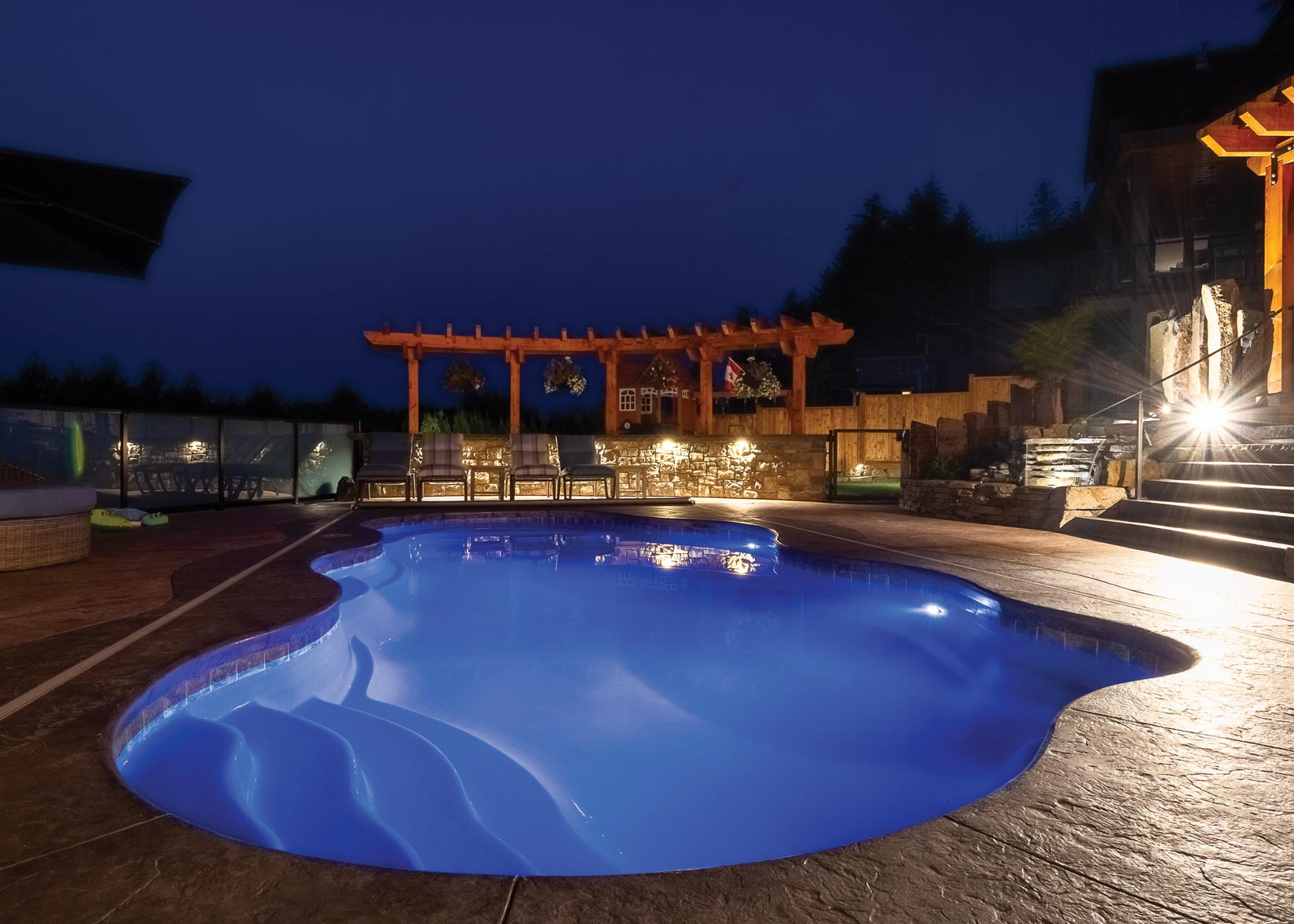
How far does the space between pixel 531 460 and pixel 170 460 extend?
469cm

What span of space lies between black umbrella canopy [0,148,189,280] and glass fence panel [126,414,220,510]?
2.89m

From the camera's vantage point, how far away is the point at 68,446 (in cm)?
688

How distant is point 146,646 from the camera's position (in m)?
2.82

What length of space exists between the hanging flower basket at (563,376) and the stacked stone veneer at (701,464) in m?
1.95

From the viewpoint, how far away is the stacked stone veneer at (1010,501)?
7.12 metres

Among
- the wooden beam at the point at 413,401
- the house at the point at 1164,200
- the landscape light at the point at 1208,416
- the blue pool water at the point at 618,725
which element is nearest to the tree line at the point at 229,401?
the wooden beam at the point at 413,401

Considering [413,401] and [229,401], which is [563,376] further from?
[229,401]

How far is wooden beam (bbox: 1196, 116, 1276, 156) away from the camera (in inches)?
313

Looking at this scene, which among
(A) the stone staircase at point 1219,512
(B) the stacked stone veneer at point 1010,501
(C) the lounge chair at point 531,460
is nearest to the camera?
(A) the stone staircase at point 1219,512

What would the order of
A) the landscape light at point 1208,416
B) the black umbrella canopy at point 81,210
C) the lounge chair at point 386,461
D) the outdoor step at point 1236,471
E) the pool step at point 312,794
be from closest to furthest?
1. the pool step at point 312,794
2. the black umbrella canopy at point 81,210
3. the outdoor step at point 1236,471
4. the landscape light at point 1208,416
5. the lounge chair at point 386,461

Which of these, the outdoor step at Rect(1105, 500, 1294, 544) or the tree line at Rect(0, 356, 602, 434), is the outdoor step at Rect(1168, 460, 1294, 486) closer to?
the outdoor step at Rect(1105, 500, 1294, 544)

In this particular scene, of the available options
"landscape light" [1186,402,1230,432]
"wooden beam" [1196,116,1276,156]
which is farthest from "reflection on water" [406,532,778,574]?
"wooden beam" [1196,116,1276,156]

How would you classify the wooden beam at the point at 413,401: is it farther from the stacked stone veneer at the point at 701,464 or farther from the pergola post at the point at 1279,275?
the pergola post at the point at 1279,275

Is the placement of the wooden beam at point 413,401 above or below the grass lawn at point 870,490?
above
